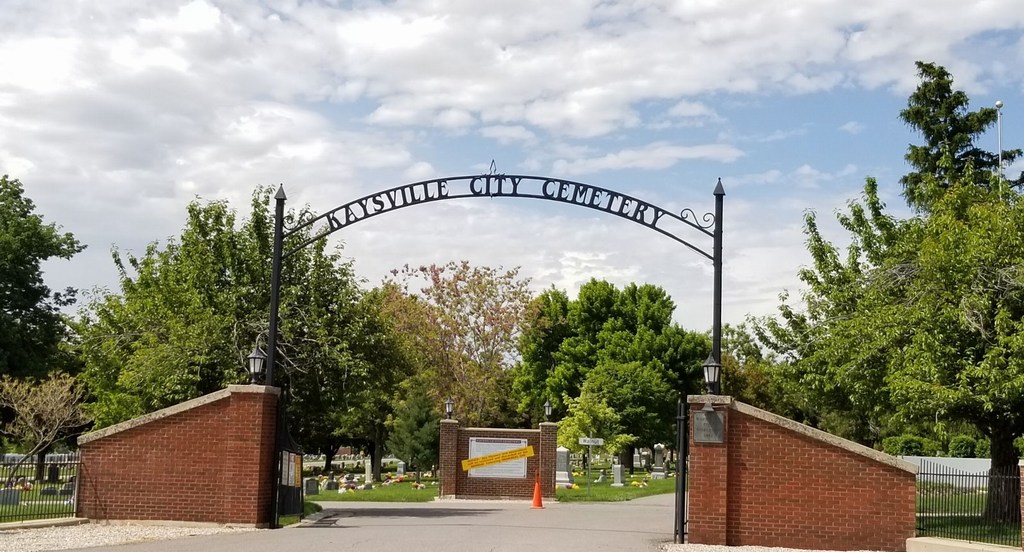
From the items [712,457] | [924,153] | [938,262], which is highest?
[924,153]

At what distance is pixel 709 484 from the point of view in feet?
51.4

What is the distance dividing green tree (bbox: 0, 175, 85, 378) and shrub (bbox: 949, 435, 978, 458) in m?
39.0

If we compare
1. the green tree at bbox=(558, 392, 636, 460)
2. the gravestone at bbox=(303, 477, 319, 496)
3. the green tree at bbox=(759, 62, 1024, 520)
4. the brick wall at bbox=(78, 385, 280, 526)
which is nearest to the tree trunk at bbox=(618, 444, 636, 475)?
the green tree at bbox=(558, 392, 636, 460)

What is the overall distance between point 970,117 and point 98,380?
31.7 meters

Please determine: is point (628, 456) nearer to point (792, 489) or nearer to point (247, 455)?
point (247, 455)

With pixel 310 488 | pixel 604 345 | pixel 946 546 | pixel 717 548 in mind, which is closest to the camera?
pixel 946 546

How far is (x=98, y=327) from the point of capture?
3475 centimetres

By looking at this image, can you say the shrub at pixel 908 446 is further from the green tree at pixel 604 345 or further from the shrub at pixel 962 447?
the green tree at pixel 604 345

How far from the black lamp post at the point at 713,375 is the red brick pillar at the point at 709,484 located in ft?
1.21

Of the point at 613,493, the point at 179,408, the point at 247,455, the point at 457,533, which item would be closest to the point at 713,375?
the point at 457,533

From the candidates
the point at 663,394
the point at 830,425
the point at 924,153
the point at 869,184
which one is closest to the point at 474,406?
the point at 663,394

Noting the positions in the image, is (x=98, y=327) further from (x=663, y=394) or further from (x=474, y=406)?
(x=663, y=394)

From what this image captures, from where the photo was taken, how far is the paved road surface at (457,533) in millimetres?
14398

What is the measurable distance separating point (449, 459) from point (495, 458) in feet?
4.65
